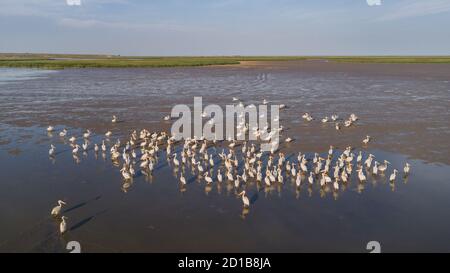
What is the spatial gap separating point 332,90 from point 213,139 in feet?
81.7

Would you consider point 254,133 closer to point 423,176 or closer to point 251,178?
point 251,178

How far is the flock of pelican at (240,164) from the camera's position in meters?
16.1

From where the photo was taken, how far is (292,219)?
13.1m

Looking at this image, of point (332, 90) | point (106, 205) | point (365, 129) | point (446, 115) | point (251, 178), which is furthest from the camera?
point (332, 90)

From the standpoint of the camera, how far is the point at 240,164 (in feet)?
61.8

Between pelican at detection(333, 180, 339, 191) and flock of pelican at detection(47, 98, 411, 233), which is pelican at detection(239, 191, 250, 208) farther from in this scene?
pelican at detection(333, 180, 339, 191)

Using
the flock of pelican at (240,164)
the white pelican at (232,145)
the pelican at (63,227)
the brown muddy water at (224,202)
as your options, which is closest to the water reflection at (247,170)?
the flock of pelican at (240,164)

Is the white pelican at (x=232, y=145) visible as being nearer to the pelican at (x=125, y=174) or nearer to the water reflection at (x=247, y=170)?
the water reflection at (x=247, y=170)

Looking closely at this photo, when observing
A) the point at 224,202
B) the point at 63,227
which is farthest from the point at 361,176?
the point at 63,227

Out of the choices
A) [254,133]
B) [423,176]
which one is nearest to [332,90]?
[254,133]

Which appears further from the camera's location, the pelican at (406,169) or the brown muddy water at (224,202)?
the pelican at (406,169)

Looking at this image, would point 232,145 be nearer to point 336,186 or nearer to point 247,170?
point 247,170

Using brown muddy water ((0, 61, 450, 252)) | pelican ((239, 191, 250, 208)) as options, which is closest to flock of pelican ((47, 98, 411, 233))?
pelican ((239, 191, 250, 208))

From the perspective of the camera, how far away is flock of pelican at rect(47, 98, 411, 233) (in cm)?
1608
